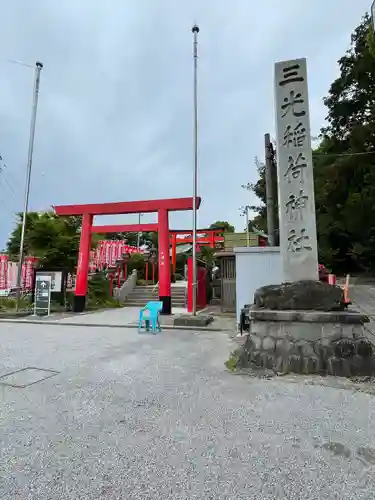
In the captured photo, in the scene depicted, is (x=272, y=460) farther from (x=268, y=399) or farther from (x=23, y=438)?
(x=23, y=438)

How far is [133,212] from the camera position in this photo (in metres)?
13.6

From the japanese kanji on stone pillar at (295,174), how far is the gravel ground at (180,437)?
1.93 m

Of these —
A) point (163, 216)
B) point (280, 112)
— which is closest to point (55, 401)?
point (280, 112)

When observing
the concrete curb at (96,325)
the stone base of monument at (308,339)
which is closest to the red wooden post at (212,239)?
the concrete curb at (96,325)

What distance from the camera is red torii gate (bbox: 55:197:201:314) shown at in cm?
1299

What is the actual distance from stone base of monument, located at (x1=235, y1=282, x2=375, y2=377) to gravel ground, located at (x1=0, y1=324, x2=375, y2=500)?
47cm

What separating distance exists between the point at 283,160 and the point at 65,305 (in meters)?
11.4

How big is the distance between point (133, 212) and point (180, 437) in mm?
11284

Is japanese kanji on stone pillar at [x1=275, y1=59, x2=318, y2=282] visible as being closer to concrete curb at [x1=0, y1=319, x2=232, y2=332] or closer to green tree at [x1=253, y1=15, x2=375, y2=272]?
concrete curb at [x1=0, y1=319, x2=232, y2=332]

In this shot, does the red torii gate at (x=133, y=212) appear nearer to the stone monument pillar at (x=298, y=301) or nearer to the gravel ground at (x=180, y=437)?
the stone monument pillar at (x=298, y=301)

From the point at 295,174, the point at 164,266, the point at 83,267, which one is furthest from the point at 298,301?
the point at 83,267

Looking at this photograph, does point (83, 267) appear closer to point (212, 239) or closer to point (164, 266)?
point (164, 266)

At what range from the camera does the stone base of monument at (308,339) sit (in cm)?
481

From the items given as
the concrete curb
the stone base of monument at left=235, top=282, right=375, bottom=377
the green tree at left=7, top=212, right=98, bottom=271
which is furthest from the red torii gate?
the stone base of monument at left=235, top=282, right=375, bottom=377
